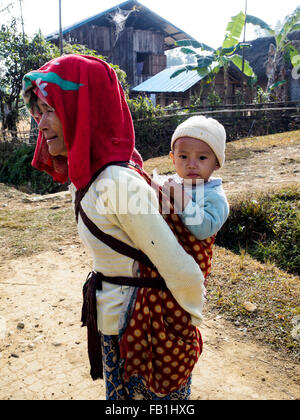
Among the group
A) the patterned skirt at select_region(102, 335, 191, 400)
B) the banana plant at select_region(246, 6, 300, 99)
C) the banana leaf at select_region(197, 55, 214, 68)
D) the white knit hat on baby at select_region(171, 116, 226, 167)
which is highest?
the banana plant at select_region(246, 6, 300, 99)

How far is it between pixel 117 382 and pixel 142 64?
21.3 meters

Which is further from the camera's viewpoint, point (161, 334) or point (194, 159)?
point (194, 159)

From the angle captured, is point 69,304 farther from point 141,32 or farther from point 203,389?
point 141,32

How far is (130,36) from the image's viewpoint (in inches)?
739

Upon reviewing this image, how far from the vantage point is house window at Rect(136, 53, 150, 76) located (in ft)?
66.7

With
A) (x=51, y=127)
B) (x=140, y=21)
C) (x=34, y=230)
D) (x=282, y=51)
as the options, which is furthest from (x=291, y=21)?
(x=51, y=127)

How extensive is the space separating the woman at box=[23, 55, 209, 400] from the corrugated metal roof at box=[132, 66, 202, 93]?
1534 cm

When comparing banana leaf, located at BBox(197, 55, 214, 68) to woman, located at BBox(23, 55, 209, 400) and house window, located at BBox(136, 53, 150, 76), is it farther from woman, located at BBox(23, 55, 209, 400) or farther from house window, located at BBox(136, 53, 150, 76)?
woman, located at BBox(23, 55, 209, 400)

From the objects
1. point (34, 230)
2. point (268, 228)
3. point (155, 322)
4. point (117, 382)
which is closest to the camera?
point (155, 322)

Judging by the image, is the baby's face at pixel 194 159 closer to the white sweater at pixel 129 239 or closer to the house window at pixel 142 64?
the white sweater at pixel 129 239

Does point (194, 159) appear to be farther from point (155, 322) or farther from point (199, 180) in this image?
point (155, 322)

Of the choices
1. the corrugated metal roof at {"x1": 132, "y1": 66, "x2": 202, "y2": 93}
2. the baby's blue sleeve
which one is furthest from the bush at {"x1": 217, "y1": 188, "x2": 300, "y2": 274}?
the corrugated metal roof at {"x1": 132, "y1": 66, "x2": 202, "y2": 93}
